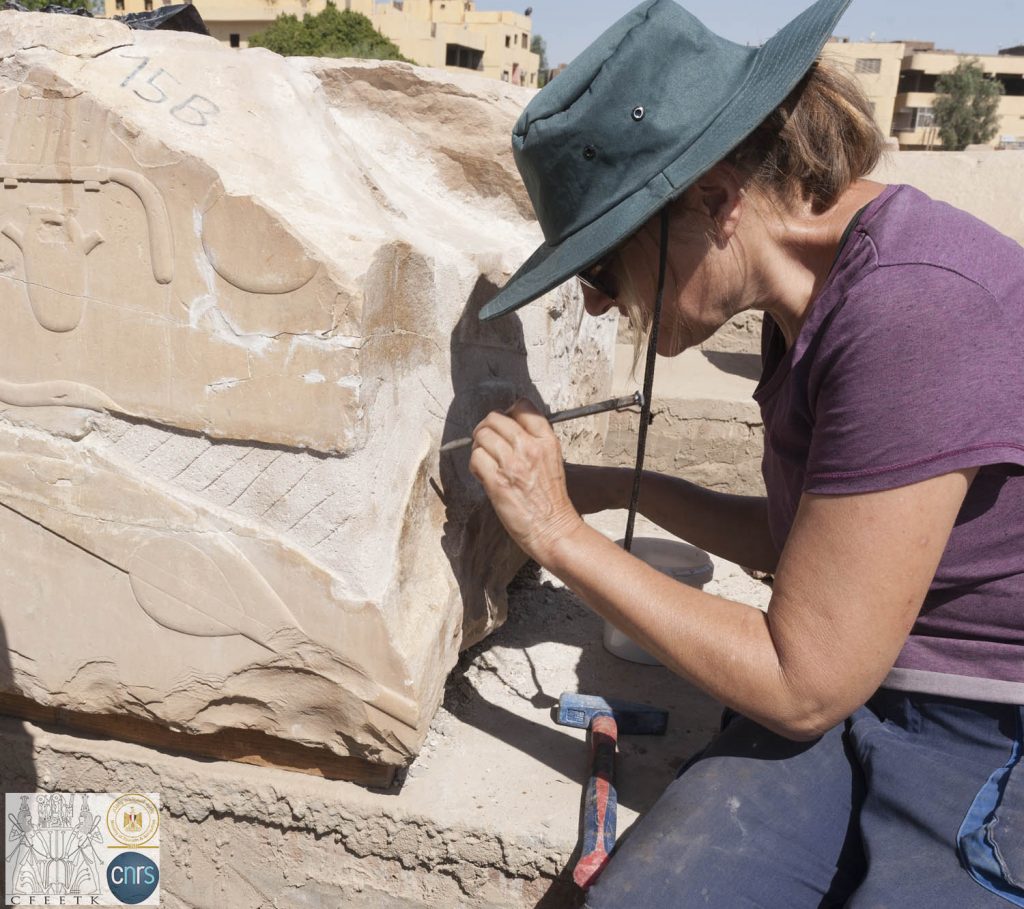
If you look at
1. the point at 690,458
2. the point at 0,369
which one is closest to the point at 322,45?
the point at 690,458

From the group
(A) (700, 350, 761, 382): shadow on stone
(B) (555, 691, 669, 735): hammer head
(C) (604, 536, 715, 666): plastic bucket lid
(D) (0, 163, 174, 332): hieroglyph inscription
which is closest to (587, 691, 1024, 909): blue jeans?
(B) (555, 691, 669, 735): hammer head

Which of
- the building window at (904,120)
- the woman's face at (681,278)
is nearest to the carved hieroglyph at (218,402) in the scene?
the woman's face at (681,278)

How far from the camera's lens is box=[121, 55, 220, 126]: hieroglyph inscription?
1.47 m

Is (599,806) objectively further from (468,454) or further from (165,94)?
(165,94)

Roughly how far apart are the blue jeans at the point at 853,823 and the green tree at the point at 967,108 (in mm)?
27505

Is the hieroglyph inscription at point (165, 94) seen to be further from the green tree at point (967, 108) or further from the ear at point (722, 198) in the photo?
the green tree at point (967, 108)

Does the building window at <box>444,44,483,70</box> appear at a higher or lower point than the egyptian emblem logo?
higher

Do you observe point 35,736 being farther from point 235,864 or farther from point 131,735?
point 235,864

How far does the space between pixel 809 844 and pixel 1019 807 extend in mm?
282

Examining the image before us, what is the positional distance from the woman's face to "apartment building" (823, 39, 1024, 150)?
2757cm

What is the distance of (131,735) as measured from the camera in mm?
1794

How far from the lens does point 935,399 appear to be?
1033mm

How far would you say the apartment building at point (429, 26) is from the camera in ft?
75.0

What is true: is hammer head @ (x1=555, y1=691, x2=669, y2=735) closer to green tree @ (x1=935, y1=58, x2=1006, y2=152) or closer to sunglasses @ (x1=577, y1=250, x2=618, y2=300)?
sunglasses @ (x1=577, y1=250, x2=618, y2=300)
